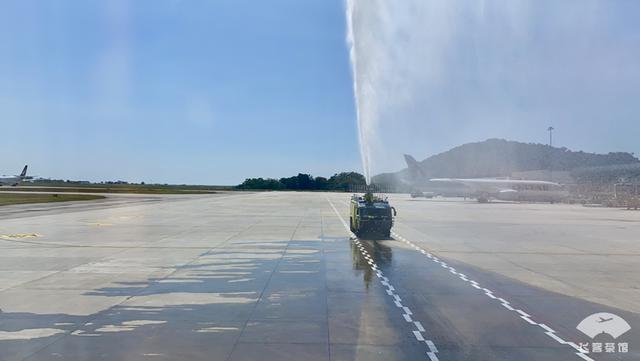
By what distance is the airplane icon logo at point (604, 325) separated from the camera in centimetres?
1038

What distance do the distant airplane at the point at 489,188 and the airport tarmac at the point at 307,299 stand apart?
7004 cm

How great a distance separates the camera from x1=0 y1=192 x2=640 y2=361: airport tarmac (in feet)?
29.9

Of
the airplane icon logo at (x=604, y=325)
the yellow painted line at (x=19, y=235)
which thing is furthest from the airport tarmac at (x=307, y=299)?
the yellow painted line at (x=19, y=235)

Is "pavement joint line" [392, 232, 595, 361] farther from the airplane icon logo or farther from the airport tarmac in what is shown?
the airplane icon logo

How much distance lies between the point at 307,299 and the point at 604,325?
6608 mm

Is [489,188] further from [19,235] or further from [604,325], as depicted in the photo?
[604,325]

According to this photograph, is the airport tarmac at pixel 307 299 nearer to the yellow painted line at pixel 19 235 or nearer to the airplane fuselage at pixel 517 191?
the yellow painted line at pixel 19 235

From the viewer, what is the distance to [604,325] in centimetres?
1098

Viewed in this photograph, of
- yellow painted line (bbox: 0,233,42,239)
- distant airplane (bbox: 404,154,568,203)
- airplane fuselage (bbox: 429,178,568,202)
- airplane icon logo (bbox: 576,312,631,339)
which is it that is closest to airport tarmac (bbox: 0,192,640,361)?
airplane icon logo (bbox: 576,312,631,339)

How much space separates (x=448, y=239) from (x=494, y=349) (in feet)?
65.1

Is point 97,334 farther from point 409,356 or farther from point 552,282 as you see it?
point 552,282

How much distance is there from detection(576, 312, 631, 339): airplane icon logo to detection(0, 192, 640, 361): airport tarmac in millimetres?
256

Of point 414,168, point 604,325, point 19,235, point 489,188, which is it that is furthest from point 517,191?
point 604,325

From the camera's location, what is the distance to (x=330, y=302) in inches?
499
